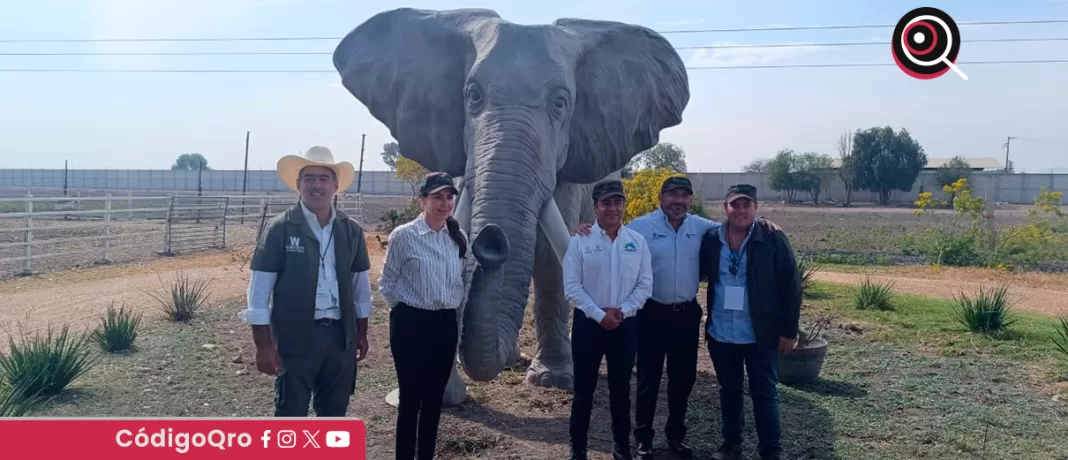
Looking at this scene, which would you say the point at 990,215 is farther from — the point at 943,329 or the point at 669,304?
the point at 669,304

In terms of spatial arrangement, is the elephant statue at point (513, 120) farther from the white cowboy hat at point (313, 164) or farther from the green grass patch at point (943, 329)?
the green grass patch at point (943, 329)

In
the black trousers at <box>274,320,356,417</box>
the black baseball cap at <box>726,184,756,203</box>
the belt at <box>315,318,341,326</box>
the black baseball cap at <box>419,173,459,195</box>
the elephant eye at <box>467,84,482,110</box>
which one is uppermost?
the elephant eye at <box>467,84,482,110</box>

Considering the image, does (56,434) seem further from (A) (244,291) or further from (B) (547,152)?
(A) (244,291)

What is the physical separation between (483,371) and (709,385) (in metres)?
3.08

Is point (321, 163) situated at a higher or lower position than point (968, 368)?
higher

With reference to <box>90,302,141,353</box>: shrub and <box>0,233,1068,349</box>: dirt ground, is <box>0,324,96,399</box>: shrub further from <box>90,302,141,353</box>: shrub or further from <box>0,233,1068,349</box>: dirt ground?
<box>0,233,1068,349</box>: dirt ground

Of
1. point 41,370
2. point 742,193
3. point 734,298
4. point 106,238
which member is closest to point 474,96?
point 742,193

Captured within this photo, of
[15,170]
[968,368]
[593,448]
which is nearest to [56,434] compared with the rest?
[593,448]

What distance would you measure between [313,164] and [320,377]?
1.01 m

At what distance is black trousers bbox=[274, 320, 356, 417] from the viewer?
384 centimetres

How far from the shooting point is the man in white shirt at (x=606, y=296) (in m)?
4.45

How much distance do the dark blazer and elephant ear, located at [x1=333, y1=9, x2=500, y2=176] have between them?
214 cm

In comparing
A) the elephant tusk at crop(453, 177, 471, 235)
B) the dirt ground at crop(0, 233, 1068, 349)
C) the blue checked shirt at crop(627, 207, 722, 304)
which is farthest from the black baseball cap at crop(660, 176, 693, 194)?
the dirt ground at crop(0, 233, 1068, 349)

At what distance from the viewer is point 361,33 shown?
6.46m
